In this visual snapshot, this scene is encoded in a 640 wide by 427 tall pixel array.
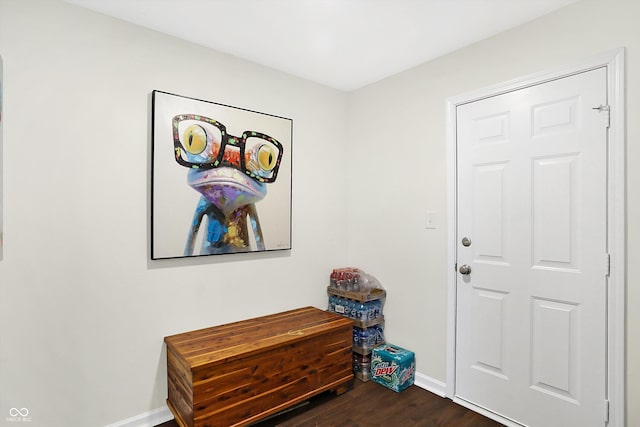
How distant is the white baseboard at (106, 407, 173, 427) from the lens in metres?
2.00

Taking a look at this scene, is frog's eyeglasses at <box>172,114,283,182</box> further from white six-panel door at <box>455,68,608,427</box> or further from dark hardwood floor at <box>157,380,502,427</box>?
dark hardwood floor at <box>157,380,502,427</box>

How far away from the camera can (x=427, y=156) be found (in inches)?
100

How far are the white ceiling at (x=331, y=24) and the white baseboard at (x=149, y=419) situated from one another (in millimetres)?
2363

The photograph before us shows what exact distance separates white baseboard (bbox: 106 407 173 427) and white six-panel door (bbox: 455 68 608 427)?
193 centimetres

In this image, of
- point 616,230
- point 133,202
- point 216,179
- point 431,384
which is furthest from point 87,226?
point 616,230

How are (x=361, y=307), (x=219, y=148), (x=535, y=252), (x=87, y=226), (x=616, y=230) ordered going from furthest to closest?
(x=361, y=307)
(x=219, y=148)
(x=535, y=252)
(x=87, y=226)
(x=616, y=230)

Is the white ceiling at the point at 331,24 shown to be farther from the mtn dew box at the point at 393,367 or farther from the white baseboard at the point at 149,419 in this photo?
the white baseboard at the point at 149,419

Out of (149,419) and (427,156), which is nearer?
(149,419)

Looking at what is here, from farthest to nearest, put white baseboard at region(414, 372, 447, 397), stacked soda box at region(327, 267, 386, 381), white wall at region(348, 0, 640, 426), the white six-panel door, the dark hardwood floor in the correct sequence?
stacked soda box at region(327, 267, 386, 381)
white baseboard at region(414, 372, 447, 397)
the dark hardwood floor
the white six-panel door
white wall at region(348, 0, 640, 426)

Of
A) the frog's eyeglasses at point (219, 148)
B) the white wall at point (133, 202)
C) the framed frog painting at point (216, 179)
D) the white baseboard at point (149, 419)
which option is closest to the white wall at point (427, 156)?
the white wall at point (133, 202)

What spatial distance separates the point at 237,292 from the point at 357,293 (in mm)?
937

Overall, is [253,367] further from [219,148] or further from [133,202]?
[219,148]

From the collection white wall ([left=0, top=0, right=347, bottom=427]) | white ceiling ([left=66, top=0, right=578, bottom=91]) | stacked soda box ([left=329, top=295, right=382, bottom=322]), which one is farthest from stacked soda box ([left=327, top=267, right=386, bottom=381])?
white ceiling ([left=66, top=0, right=578, bottom=91])

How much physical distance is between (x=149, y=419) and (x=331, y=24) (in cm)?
264
